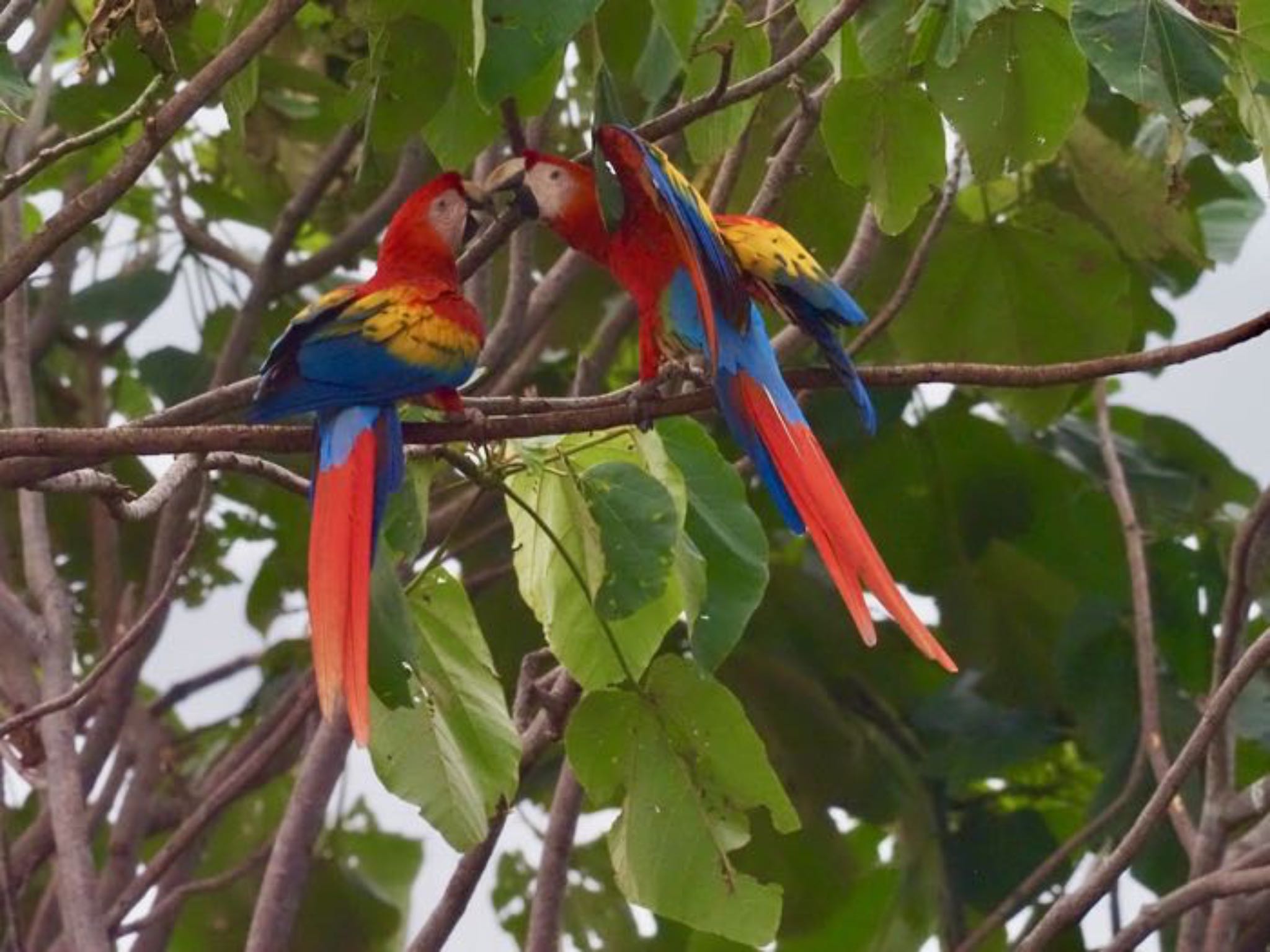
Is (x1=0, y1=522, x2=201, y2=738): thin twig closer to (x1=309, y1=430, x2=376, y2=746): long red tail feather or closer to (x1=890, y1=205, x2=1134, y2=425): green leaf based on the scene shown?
(x1=309, y1=430, x2=376, y2=746): long red tail feather

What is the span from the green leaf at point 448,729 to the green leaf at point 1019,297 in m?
0.71

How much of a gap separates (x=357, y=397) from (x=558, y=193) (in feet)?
1.13

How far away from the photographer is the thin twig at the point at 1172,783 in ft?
4.73

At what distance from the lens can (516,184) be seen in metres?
1.69

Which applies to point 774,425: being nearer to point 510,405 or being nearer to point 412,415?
point 510,405

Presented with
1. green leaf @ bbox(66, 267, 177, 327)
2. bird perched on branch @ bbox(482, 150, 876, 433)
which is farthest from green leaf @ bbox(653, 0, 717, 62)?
green leaf @ bbox(66, 267, 177, 327)

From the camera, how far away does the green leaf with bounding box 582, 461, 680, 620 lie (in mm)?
1351

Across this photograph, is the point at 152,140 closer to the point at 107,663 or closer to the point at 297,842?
the point at 107,663

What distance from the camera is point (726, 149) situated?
1653 mm

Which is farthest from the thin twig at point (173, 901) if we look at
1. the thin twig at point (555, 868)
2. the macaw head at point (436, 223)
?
the macaw head at point (436, 223)

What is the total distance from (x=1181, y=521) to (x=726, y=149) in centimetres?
97

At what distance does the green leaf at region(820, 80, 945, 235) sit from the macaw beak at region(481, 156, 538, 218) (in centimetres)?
28

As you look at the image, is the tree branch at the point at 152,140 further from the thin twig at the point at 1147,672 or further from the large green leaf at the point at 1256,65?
the thin twig at the point at 1147,672

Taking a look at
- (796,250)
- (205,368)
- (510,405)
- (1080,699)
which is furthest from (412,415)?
(1080,699)
